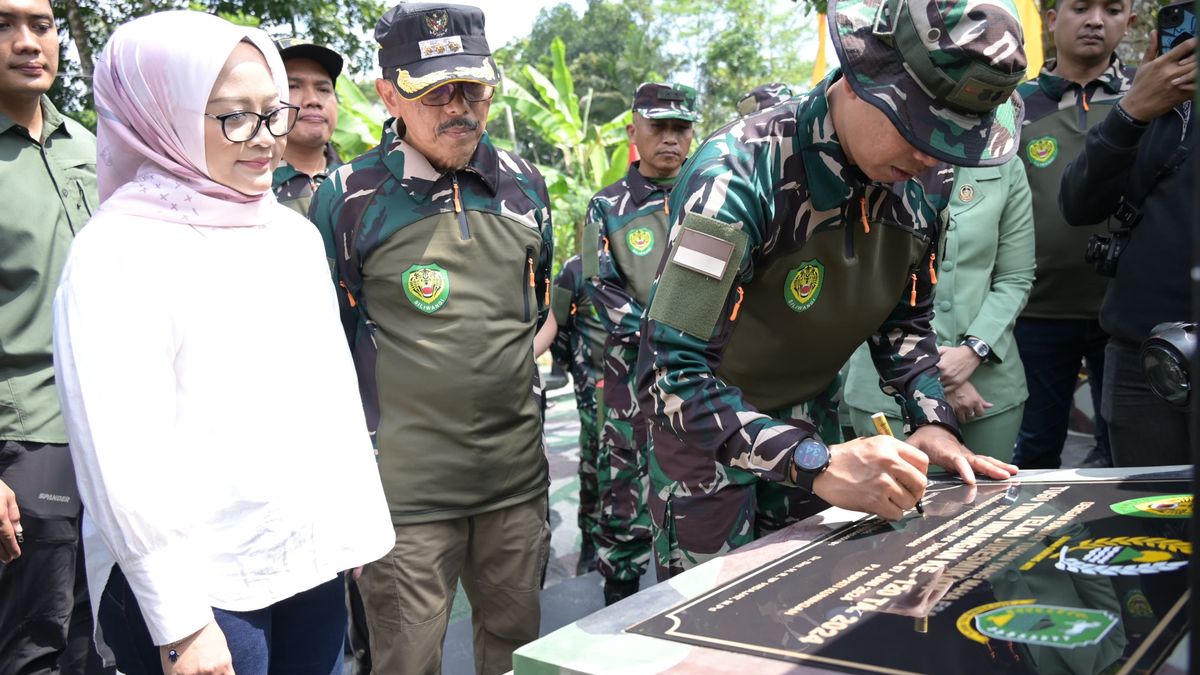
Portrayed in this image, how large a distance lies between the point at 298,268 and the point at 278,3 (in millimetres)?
9906

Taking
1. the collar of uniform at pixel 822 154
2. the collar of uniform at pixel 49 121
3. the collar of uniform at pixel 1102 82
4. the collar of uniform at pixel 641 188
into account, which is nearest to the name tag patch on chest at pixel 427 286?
the collar of uniform at pixel 822 154

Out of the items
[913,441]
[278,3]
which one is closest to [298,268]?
[913,441]

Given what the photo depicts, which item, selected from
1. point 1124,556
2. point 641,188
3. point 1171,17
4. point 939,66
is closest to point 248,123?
point 939,66

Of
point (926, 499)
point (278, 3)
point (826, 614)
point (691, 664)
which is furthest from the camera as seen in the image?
point (278, 3)

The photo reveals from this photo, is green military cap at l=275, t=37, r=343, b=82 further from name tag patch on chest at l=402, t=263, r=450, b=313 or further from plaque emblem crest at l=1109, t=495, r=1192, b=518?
plaque emblem crest at l=1109, t=495, r=1192, b=518

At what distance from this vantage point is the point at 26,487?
255cm

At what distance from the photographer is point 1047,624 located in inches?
42.4

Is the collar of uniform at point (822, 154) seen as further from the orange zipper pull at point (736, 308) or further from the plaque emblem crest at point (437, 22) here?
the plaque emblem crest at point (437, 22)

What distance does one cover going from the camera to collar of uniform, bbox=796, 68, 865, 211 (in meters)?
1.88

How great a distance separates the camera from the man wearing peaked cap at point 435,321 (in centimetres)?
252

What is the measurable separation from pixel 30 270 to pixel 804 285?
2034 mm

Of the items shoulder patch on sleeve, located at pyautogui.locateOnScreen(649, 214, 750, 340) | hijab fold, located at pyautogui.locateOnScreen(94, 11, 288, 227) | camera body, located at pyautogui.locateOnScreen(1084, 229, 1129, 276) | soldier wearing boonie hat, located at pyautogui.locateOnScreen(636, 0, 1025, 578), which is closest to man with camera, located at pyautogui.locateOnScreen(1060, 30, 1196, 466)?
camera body, located at pyautogui.locateOnScreen(1084, 229, 1129, 276)

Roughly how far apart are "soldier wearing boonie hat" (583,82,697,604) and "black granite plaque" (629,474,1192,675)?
233 centimetres

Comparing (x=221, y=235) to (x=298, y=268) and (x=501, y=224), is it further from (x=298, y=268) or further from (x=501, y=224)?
(x=501, y=224)
